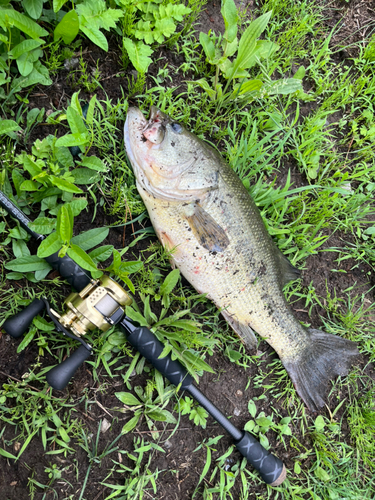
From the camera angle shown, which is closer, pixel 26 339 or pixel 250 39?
pixel 26 339

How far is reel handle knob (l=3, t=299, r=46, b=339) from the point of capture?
7.91ft

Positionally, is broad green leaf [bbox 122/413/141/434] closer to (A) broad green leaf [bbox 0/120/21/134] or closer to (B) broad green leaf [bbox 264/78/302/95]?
(A) broad green leaf [bbox 0/120/21/134]

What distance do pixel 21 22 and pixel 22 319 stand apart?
2.05 meters

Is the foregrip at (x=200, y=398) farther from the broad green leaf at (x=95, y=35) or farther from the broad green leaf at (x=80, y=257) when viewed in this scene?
the broad green leaf at (x=95, y=35)

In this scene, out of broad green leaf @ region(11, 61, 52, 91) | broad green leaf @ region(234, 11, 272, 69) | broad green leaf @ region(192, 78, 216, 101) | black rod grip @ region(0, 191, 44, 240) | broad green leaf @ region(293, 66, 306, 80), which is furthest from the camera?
broad green leaf @ region(293, 66, 306, 80)

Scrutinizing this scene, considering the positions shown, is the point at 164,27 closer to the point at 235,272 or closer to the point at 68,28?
the point at 68,28

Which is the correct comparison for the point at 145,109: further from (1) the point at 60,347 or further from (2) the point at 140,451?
(2) the point at 140,451

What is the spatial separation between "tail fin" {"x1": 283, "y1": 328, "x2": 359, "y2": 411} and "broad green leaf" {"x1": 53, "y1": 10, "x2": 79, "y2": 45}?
3154 mm

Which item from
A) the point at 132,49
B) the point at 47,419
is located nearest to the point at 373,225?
the point at 132,49

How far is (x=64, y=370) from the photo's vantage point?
233 cm

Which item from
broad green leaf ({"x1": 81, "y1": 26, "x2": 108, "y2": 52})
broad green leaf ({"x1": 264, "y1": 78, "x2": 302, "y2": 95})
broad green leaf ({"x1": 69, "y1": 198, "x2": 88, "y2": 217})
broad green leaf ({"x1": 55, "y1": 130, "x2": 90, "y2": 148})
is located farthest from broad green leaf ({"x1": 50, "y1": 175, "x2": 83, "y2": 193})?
broad green leaf ({"x1": 264, "y1": 78, "x2": 302, "y2": 95})

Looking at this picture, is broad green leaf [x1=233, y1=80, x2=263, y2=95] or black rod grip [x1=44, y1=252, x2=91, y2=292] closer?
black rod grip [x1=44, y1=252, x2=91, y2=292]

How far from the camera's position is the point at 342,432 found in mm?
3420

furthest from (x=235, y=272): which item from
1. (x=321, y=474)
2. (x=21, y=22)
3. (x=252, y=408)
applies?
(x=21, y=22)
